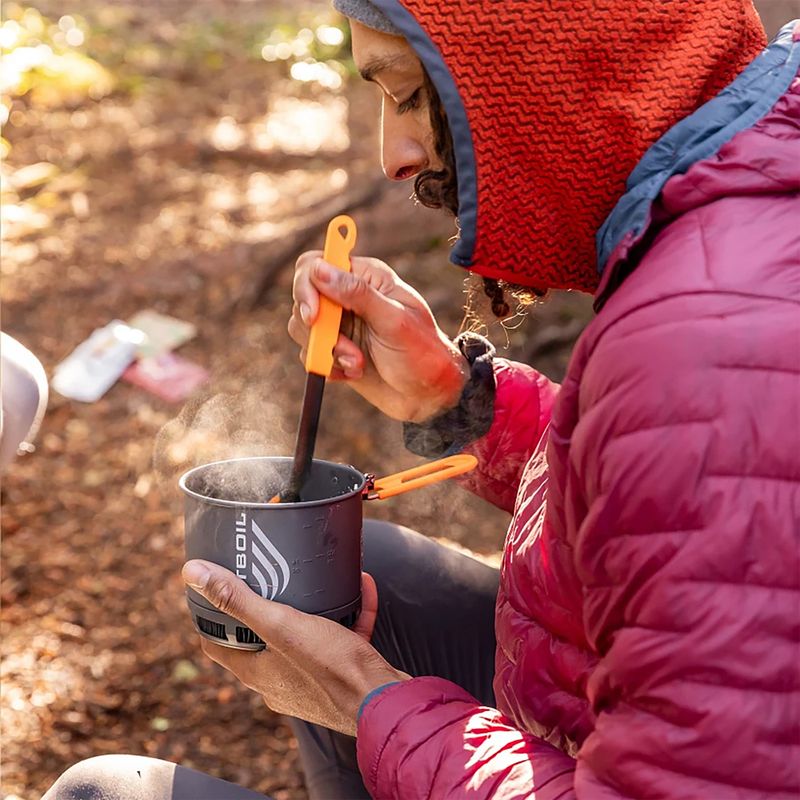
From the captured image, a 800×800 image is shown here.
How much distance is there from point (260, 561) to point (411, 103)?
680 millimetres

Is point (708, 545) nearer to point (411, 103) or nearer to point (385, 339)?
point (411, 103)

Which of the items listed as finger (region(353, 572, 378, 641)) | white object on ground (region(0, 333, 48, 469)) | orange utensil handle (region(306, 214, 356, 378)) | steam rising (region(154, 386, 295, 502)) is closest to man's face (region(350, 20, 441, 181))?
orange utensil handle (region(306, 214, 356, 378))

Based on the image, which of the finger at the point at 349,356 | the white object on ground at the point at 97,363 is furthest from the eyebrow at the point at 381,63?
the white object on ground at the point at 97,363

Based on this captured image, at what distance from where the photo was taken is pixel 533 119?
4.50 feet

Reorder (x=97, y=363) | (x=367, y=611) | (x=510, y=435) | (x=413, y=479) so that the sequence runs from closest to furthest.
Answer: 1. (x=413, y=479)
2. (x=367, y=611)
3. (x=510, y=435)
4. (x=97, y=363)

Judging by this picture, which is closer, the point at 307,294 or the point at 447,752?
the point at 447,752

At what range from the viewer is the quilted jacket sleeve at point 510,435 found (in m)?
2.05

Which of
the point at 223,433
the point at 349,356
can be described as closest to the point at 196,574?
the point at 349,356

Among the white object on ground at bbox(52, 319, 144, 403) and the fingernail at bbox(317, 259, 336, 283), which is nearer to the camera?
the fingernail at bbox(317, 259, 336, 283)

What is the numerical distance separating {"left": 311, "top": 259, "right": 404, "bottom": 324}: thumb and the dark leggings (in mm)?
585

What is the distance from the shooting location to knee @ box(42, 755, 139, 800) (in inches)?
61.3

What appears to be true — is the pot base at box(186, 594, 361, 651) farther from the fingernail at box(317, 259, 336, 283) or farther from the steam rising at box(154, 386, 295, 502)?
the steam rising at box(154, 386, 295, 502)

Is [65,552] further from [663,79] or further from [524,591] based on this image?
[663,79]

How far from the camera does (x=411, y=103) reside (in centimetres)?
151
